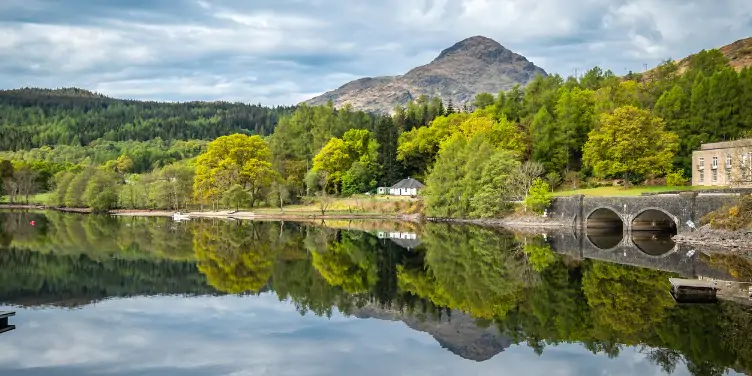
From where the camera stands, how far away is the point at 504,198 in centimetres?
7025

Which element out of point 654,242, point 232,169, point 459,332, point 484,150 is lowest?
point 654,242

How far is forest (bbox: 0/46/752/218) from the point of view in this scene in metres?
68.0

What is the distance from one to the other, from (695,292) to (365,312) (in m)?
13.5

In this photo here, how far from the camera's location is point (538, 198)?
64.2 meters

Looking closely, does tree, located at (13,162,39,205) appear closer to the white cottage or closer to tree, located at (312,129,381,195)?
tree, located at (312,129,381,195)

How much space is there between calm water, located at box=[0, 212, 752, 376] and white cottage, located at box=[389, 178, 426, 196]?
43.6m

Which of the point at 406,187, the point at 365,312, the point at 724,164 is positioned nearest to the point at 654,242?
the point at 724,164

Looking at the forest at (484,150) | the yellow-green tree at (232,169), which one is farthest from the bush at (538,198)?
the yellow-green tree at (232,169)

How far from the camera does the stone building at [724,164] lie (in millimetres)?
48438

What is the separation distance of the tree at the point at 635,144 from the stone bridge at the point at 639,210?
8199 mm

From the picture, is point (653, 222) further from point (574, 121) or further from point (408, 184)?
point (408, 184)

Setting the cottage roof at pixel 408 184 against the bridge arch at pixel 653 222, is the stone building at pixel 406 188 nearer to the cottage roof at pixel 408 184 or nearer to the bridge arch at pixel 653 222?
the cottage roof at pixel 408 184

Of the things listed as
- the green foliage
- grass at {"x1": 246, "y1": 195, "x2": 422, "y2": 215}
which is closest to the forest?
grass at {"x1": 246, "y1": 195, "x2": 422, "y2": 215}

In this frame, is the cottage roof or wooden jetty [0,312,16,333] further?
the cottage roof
